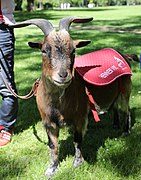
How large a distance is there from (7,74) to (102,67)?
1.30m

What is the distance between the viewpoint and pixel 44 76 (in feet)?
12.5

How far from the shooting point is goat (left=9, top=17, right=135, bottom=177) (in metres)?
3.44

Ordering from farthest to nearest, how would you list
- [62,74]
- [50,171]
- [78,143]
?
1. [78,143]
2. [50,171]
3. [62,74]

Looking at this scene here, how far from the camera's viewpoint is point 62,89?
12.6ft

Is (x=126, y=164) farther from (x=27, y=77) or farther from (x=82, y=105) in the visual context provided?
(x=27, y=77)

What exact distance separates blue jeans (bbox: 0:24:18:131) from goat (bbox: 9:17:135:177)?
0.87 m

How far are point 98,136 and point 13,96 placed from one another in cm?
136

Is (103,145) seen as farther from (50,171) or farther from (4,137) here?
(4,137)

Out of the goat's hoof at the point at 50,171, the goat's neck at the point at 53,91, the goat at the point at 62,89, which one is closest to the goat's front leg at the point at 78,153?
the goat at the point at 62,89

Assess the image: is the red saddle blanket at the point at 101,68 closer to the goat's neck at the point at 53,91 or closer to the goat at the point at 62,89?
the goat at the point at 62,89

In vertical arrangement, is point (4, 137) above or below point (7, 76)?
below

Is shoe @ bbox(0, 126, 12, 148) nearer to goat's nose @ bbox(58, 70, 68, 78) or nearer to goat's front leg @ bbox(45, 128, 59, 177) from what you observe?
goat's front leg @ bbox(45, 128, 59, 177)

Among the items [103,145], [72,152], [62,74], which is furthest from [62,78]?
[103,145]

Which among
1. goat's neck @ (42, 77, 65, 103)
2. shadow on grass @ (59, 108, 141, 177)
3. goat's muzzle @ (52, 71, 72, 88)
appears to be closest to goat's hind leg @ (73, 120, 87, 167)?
shadow on grass @ (59, 108, 141, 177)
